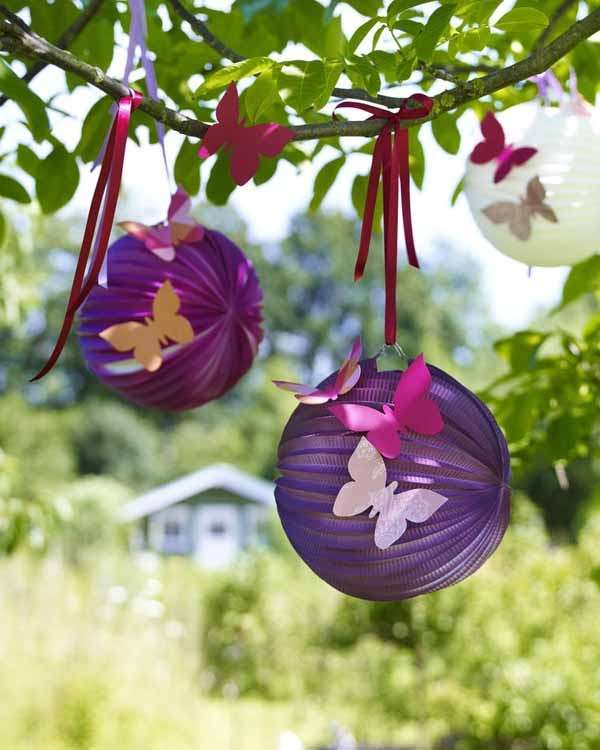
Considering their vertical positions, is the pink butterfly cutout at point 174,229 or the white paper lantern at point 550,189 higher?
the white paper lantern at point 550,189

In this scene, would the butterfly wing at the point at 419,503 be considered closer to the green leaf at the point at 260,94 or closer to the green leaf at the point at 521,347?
the green leaf at the point at 260,94

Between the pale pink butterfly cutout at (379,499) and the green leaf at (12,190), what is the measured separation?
0.79m

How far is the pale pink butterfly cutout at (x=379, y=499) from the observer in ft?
2.84

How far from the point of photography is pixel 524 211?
1393mm

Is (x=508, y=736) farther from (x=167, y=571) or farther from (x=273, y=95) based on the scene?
(x=167, y=571)

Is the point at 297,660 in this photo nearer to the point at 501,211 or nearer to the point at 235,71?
the point at 501,211

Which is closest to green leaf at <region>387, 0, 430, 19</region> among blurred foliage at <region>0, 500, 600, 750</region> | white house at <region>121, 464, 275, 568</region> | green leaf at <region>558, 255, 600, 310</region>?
green leaf at <region>558, 255, 600, 310</region>

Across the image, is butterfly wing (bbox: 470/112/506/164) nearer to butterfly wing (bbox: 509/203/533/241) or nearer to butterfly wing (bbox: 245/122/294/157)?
butterfly wing (bbox: 509/203/533/241)

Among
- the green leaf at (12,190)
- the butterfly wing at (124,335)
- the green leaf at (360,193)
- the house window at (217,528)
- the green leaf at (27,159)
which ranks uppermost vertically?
the green leaf at (27,159)

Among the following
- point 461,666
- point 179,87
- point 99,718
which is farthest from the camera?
point 461,666

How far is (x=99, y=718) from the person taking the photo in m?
4.32

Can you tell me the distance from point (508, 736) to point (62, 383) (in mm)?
21521

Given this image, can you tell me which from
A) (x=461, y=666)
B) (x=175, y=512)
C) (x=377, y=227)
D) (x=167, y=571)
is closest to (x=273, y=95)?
(x=377, y=227)

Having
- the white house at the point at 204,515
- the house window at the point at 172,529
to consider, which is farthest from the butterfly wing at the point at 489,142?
the house window at the point at 172,529
